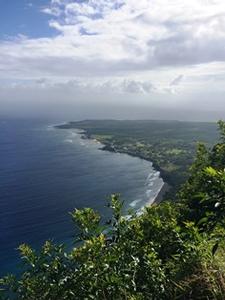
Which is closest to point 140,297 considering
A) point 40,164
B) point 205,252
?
point 205,252

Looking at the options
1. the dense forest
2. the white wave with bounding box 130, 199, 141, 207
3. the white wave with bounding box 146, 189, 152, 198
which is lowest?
the white wave with bounding box 130, 199, 141, 207

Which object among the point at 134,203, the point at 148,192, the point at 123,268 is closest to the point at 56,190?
the point at 148,192

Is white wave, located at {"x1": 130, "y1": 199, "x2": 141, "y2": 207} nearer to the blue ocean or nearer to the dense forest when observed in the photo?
the blue ocean

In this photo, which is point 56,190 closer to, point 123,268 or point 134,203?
point 134,203

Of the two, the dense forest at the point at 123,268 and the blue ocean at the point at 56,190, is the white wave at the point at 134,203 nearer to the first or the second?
the blue ocean at the point at 56,190

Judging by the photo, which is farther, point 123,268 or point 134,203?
point 134,203

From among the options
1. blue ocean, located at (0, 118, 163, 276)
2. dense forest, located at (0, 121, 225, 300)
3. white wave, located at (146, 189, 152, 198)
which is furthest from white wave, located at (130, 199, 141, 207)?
dense forest, located at (0, 121, 225, 300)

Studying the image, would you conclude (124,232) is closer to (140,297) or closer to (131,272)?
(131,272)

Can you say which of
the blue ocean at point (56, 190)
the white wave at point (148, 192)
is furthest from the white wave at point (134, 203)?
the white wave at point (148, 192)

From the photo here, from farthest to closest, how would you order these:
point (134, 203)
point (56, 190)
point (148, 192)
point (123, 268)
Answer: point (56, 190)
point (148, 192)
point (134, 203)
point (123, 268)
